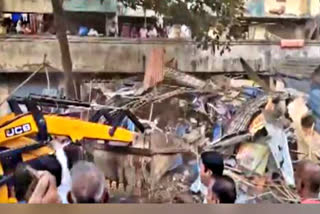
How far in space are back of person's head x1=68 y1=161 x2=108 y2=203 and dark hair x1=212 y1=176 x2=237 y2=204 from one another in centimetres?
40

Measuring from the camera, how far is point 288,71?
2.18m

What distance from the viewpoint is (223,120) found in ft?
7.08

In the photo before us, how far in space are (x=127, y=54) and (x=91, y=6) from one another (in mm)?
206

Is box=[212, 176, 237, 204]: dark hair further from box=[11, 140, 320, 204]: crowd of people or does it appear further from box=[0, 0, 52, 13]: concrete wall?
box=[0, 0, 52, 13]: concrete wall

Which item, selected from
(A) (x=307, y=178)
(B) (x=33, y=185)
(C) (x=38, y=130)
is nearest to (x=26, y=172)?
(B) (x=33, y=185)

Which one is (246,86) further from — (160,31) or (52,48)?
(52,48)

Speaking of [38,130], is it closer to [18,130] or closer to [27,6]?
[18,130]

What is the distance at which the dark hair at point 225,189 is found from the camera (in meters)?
2.18

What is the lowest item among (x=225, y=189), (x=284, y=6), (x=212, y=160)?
(x=225, y=189)

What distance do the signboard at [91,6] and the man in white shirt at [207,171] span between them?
0.61 m

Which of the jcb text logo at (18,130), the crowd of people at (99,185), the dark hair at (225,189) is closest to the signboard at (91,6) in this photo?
the jcb text logo at (18,130)

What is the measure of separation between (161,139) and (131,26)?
41 centimetres

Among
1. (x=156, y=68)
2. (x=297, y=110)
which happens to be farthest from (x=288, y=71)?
(x=156, y=68)

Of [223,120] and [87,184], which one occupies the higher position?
[223,120]
